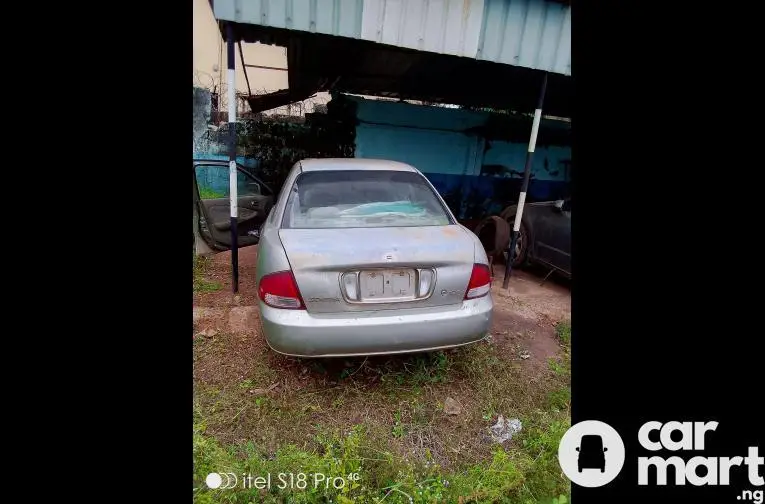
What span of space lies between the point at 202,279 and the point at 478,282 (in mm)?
3392

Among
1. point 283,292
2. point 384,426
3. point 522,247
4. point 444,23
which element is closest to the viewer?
point 283,292

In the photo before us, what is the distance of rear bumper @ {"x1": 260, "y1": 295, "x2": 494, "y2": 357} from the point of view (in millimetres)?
2281

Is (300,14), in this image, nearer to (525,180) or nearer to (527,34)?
(527,34)

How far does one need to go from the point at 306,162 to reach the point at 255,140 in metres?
5.47

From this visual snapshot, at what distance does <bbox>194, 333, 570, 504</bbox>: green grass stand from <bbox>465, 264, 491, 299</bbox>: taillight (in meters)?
0.72

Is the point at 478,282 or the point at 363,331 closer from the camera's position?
the point at 363,331

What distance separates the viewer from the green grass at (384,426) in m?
1.99

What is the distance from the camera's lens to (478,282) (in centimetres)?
255

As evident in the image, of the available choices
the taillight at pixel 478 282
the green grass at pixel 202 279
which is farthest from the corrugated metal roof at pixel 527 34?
the green grass at pixel 202 279

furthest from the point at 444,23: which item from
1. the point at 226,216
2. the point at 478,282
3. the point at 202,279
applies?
the point at 202,279

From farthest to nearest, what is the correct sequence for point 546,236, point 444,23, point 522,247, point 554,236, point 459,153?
point 459,153 < point 522,247 < point 546,236 < point 554,236 < point 444,23

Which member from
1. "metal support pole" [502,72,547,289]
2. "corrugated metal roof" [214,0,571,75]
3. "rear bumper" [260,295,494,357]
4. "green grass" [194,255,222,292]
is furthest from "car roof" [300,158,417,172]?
"green grass" [194,255,222,292]

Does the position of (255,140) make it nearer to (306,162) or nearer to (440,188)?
(440,188)

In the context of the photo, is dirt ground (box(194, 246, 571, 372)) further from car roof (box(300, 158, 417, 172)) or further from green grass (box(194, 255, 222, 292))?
car roof (box(300, 158, 417, 172))
